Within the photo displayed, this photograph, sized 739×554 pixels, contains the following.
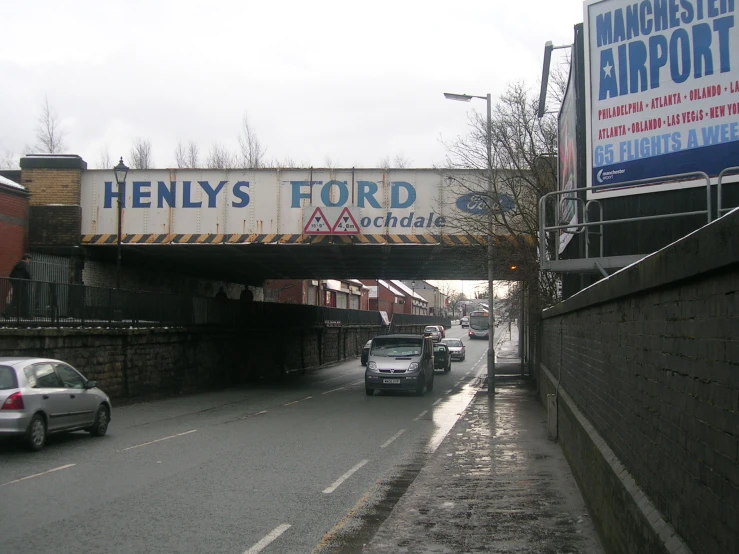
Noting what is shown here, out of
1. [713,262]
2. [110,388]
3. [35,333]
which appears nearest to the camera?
[713,262]

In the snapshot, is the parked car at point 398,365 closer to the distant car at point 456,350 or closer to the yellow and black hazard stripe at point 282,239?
the yellow and black hazard stripe at point 282,239

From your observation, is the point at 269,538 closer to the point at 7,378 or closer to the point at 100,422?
the point at 7,378

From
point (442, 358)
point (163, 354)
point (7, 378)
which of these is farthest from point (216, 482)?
point (442, 358)

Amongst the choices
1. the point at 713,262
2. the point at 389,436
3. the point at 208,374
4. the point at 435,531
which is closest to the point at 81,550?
the point at 435,531

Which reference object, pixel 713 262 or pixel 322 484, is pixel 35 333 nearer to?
pixel 322 484

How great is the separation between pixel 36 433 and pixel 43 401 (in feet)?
1.68

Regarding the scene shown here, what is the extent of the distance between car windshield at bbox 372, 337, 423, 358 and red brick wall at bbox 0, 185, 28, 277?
38.6 ft

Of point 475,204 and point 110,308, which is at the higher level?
point 475,204

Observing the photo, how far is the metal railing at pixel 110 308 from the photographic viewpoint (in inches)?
711

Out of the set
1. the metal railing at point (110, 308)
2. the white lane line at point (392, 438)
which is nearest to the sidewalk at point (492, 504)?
the white lane line at point (392, 438)

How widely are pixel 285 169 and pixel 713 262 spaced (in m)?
20.6

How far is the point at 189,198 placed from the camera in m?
23.6

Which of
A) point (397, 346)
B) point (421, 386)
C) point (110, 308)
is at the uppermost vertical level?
point (110, 308)

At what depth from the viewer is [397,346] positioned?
83.1 feet
